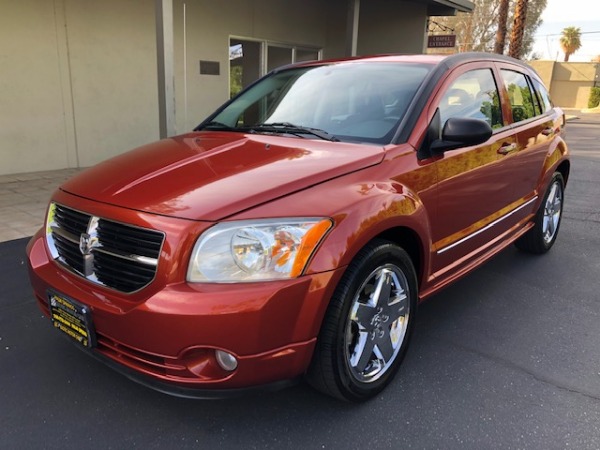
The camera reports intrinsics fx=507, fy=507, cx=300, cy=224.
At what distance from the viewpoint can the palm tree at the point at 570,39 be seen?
58625mm

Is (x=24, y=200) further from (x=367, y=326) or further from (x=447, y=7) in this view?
(x=447, y=7)

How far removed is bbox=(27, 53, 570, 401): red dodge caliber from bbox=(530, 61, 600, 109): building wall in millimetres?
43519

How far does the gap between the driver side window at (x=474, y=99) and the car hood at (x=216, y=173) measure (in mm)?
810

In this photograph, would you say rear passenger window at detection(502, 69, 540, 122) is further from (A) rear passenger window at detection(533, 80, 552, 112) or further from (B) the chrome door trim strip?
(B) the chrome door trim strip

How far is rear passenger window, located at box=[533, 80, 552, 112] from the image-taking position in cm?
467

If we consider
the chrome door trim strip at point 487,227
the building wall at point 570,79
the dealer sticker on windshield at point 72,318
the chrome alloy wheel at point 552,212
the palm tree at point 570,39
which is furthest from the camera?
A: the palm tree at point 570,39

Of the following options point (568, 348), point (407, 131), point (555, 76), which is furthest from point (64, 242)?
point (555, 76)

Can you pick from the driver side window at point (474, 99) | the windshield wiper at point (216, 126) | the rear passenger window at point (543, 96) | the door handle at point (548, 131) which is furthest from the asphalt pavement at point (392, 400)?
the rear passenger window at point (543, 96)

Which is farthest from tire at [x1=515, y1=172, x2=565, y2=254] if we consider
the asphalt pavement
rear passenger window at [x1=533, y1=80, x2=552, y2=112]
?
the asphalt pavement

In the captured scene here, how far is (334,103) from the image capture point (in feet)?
10.8

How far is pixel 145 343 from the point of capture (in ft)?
6.84

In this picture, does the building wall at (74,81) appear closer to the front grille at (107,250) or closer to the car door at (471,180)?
the front grille at (107,250)

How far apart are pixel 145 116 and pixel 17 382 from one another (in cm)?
761

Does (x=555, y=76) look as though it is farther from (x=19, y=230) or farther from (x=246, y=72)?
(x=19, y=230)
